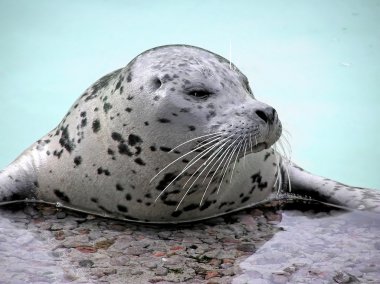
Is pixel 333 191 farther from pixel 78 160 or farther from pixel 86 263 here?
pixel 86 263

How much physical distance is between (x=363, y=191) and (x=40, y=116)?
306cm

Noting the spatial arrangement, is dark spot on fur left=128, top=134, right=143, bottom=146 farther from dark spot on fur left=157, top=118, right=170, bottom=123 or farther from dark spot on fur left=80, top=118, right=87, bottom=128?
dark spot on fur left=80, top=118, right=87, bottom=128

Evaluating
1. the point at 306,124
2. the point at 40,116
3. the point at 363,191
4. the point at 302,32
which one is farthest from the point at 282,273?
the point at 302,32

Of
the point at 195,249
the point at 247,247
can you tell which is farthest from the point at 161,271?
the point at 247,247

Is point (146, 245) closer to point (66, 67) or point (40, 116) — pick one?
point (40, 116)

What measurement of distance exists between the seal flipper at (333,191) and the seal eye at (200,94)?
96 cm

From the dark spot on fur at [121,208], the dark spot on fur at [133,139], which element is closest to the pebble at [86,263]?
the dark spot on fur at [121,208]

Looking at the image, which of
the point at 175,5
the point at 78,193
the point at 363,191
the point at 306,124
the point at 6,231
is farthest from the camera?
the point at 175,5

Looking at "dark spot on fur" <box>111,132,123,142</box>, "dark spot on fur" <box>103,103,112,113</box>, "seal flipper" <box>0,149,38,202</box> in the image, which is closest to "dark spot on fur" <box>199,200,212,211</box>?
"dark spot on fur" <box>111,132,123,142</box>

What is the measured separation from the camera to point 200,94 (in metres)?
2.83

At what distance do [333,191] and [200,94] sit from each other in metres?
1.00

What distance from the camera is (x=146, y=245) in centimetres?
284

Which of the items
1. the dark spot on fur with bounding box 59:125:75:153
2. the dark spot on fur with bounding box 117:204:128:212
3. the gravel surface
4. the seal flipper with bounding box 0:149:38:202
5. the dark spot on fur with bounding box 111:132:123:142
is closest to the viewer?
the gravel surface

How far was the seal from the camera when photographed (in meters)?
2.77
